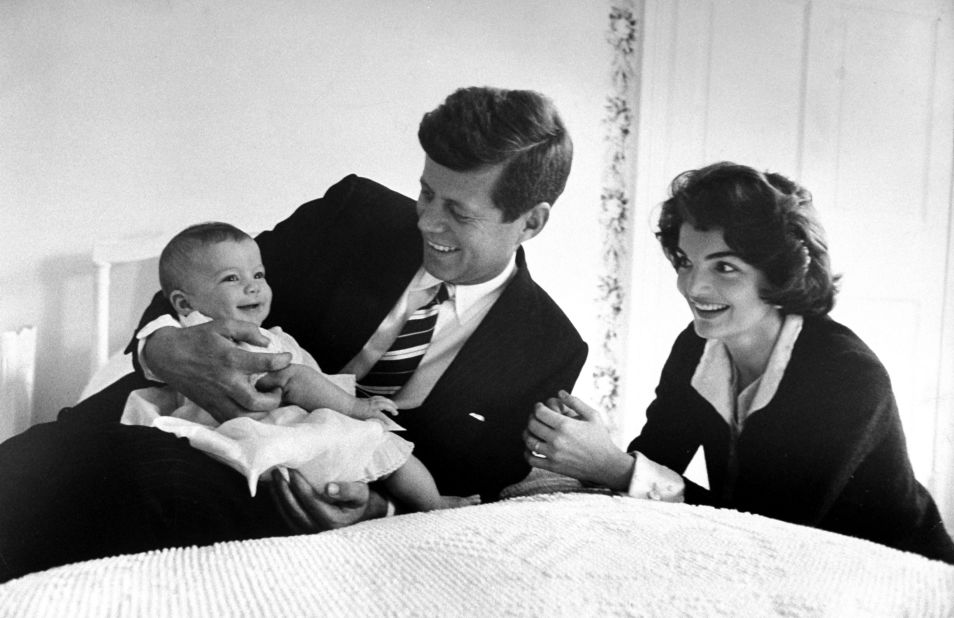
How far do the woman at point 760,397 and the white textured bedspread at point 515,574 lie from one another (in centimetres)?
35

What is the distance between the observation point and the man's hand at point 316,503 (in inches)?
48.0

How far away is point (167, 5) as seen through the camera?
48.1 inches

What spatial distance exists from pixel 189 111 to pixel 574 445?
803 millimetres

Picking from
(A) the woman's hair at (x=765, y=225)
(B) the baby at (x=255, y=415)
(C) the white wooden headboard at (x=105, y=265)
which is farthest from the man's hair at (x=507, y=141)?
(C) the white wooden headboard at (x=105, y=265)

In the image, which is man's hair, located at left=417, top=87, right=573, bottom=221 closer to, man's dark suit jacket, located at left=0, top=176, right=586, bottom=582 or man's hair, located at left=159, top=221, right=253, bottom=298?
man's dark suit jacket, located at left=0, top=176, right=586, bottom=582

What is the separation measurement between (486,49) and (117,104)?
567 mm

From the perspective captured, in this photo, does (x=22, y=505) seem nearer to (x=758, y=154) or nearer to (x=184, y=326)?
(x=184, y=326)

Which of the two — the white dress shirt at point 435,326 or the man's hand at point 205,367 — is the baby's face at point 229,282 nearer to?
the man's hand at point 205,367

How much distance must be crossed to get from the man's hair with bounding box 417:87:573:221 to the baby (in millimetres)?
346

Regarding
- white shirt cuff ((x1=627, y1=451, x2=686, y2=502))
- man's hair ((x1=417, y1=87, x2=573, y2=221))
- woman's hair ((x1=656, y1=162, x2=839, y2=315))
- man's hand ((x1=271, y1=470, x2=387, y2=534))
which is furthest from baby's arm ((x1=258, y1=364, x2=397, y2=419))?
woman's hair ((x1=656, y1=162, x2=839, y2=315))

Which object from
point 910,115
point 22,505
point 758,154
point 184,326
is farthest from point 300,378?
point 910,115

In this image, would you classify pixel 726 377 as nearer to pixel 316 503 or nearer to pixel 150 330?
pixel 316 503

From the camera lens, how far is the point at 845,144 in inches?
65.2

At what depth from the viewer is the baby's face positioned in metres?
1.21
